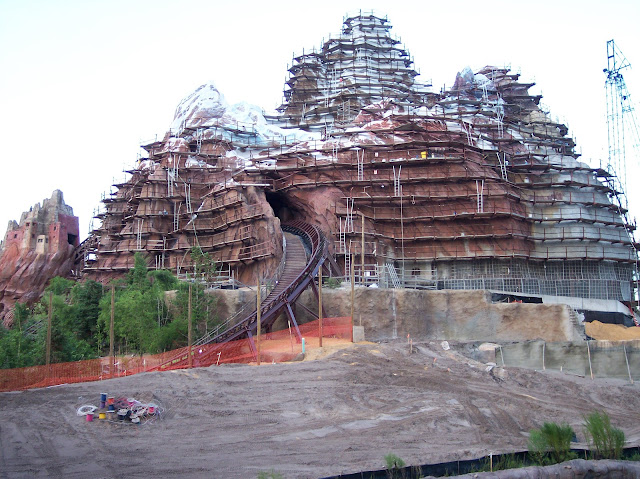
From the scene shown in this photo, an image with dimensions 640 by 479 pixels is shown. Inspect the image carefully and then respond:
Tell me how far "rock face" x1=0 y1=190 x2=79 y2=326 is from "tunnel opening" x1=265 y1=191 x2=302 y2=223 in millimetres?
20737

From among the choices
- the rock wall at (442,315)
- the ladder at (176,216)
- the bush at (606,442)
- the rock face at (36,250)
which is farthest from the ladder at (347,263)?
the bush at (606,442)

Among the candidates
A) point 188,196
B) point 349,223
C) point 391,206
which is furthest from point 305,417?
point 188,196

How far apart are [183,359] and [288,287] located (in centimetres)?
875

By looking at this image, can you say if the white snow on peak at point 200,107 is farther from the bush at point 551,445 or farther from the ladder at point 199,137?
the bush at point 551,445

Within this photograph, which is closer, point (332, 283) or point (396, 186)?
point (332, 283)

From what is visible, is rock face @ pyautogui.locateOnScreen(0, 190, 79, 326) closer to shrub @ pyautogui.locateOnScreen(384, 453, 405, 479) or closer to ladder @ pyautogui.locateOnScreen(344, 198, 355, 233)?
ladder @ pyautogui.locateOnScreen(344, 198, 355, 233)

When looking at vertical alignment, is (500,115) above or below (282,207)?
above

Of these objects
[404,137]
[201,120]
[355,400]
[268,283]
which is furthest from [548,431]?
[201,120]

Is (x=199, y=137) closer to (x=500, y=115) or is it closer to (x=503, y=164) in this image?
(x=503, y=164)

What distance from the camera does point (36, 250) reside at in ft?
219

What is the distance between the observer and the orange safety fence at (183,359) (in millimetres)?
33531

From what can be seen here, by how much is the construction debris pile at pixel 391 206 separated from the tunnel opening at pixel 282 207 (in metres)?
0.12

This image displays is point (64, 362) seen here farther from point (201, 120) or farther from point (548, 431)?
point (201, 120)

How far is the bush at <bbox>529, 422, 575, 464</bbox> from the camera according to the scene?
19.2 metres
